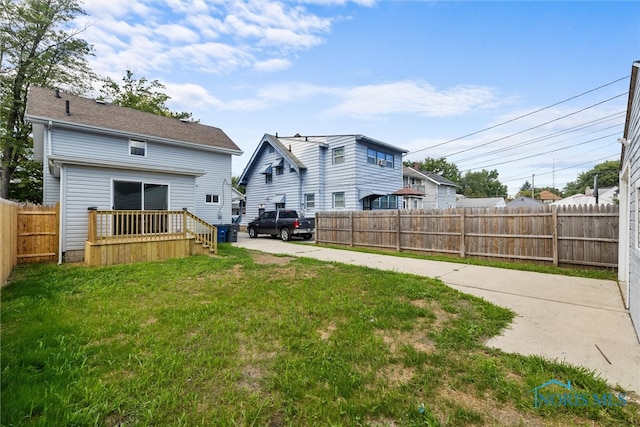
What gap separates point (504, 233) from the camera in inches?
360

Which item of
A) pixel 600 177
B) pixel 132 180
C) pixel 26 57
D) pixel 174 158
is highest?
pixel 26 57

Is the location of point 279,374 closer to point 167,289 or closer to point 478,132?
point 167,289

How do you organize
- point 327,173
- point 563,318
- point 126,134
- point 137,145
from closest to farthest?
point 563,318 → point 126,134 → point 137,145 → point 327,173

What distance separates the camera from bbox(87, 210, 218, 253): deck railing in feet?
27.7

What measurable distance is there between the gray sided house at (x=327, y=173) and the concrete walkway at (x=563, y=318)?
33.8ft

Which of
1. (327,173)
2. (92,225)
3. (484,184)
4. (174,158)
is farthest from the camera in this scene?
(484,184)

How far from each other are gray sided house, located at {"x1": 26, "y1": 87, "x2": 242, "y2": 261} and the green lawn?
15.7 ft

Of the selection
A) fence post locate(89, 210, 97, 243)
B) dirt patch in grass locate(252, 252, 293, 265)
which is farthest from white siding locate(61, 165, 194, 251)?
dirt patch in grass locate(252, 252, 293, 265)

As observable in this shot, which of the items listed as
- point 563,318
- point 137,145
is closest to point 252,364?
point 563,318

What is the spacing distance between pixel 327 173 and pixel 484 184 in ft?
208

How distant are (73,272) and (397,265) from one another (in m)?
8.70

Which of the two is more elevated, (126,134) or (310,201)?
(126,134)

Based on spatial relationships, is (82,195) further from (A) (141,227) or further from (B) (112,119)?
(B) (112,119)

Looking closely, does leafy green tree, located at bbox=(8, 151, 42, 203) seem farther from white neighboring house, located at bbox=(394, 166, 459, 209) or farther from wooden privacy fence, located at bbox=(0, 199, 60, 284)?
white neighboring house, located at bbox=(394, 166, 459, 209)
